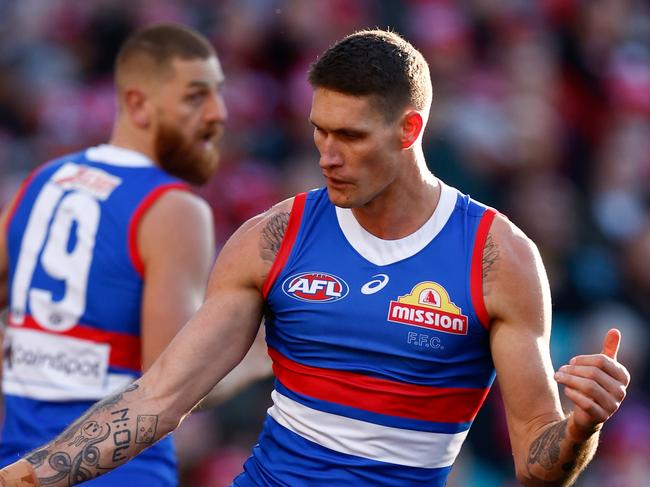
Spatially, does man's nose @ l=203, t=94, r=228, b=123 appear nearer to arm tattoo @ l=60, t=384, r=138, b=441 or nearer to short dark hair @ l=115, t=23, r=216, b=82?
short dark hair @ l=115, t=23, r=216, b=82

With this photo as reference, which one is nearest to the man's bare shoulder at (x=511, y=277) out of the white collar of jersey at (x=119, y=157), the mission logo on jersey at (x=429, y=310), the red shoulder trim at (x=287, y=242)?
the mission logo on jersey at (x=429, y=310)

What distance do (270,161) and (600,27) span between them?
286 centimetres

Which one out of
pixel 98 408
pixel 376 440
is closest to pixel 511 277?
pixel 376 440

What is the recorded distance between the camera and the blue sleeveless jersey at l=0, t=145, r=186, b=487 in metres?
5.12

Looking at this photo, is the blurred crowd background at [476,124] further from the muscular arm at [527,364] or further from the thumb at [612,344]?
the thumb at [612,344]

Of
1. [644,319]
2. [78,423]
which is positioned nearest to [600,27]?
[644,319]

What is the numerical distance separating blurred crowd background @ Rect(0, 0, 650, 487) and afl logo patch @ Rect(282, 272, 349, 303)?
402 centimetres

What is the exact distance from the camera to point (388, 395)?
4.06 metres

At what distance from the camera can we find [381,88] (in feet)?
13.3

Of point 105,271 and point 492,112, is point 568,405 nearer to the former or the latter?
point 492,112

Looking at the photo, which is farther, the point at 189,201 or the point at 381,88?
the point at 189,201

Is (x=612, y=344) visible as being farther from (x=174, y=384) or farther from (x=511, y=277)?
(x=174, y=384)

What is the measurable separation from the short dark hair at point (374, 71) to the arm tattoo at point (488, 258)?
50 centimetres

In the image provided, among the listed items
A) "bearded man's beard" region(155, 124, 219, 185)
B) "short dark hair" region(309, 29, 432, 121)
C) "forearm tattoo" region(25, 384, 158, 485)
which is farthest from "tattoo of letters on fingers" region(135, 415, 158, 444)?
"bearded man's beard" region(155, 124, 219, 185)
